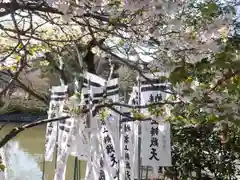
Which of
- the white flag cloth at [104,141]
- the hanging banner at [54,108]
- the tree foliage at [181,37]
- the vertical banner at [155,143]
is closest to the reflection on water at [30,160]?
the hanging banner at [54,108]

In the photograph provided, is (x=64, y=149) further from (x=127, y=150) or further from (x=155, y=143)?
(x=155, y=143)

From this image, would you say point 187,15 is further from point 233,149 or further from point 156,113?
point 233,149

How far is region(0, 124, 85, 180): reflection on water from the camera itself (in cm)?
805

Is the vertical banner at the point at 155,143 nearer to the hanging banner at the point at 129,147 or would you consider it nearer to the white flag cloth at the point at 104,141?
the hanging banner at the point at 129,147

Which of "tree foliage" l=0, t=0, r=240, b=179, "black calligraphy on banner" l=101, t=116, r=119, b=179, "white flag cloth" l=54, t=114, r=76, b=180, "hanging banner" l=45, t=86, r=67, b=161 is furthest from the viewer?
"hanging banner" l=45, t=86, r=67, b=161

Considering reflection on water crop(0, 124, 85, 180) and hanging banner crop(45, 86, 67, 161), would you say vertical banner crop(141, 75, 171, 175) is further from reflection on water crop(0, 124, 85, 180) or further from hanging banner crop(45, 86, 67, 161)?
reflection on water crop(0, 124, 85, 180)

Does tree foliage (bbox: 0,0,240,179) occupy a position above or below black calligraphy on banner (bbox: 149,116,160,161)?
above

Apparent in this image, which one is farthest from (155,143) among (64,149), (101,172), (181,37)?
(181,37)

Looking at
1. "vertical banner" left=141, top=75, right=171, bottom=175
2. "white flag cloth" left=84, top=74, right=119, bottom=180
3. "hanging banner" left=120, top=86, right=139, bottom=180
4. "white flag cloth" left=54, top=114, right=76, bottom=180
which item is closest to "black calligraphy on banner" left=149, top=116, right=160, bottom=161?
"vertical banner" left=141, top=75, right=171, bottom=175

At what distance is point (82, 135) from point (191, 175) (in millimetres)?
1259

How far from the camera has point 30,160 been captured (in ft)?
32.3

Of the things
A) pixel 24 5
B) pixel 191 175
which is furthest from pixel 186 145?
pixel 24 5

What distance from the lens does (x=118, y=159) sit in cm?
333

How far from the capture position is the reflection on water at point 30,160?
26.4 feet
